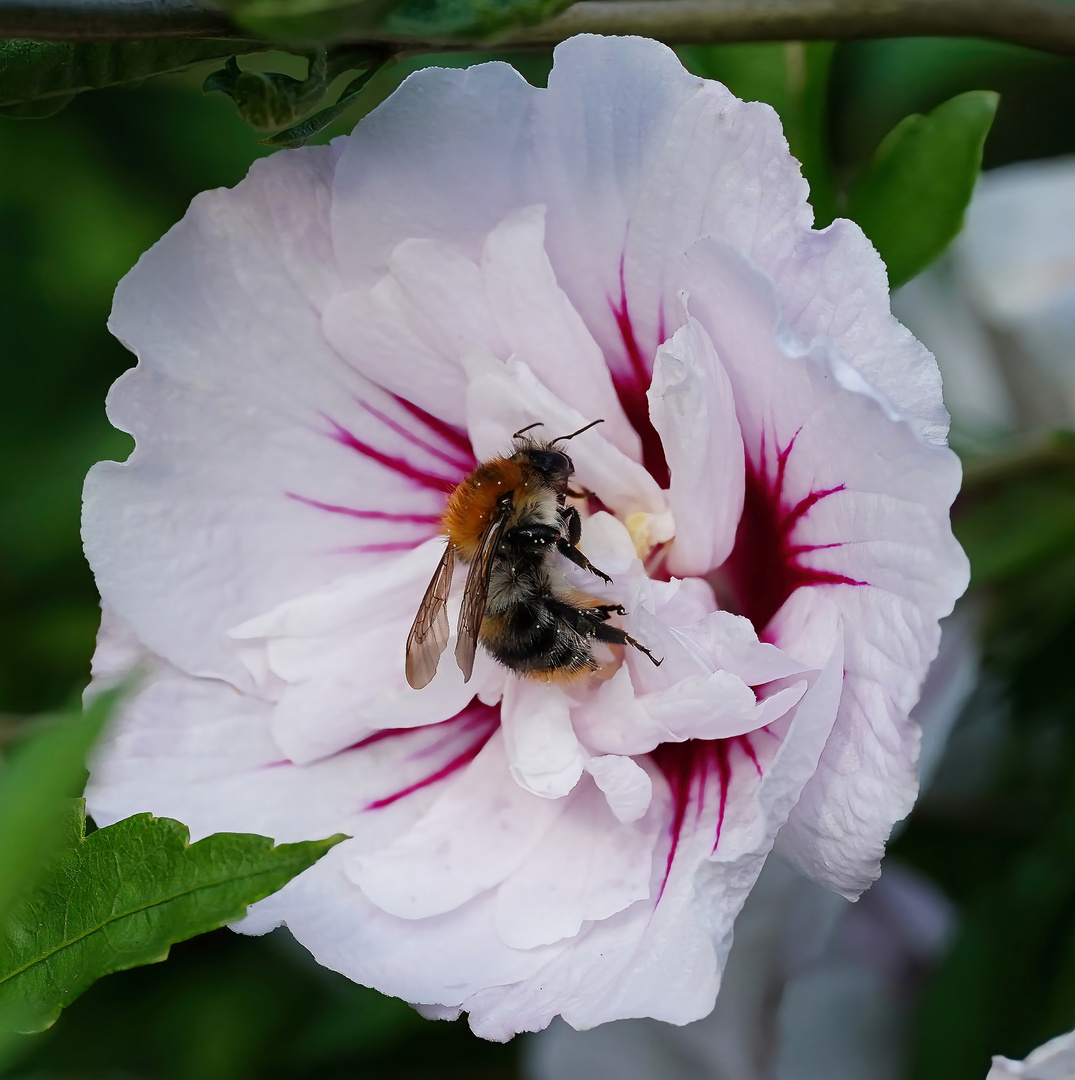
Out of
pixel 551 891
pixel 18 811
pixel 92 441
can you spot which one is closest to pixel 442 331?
pixel 551 891

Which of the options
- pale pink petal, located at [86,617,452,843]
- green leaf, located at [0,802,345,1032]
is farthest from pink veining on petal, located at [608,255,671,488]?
green leaf, located at [0,802,345,1032]

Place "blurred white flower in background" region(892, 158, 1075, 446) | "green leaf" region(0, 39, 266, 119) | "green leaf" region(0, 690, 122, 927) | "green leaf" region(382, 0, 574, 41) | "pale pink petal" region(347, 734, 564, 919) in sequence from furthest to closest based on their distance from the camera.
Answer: "blurred white flower in background" region(892, 158, 1075, 446)
"pale pink petal" region(347, 734, 564, 919)
"green leaf" region(0, 39, 266, 119)
"green leaf" region(382, 0, 574, 41)
"green leaf" region(0, 690, 122, 927)

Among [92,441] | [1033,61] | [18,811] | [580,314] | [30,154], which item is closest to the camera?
[18,811]

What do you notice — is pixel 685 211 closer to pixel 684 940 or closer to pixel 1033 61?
pixel 684 940

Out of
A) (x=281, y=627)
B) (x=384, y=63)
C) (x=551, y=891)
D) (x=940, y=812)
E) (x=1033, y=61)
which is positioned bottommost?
(x=940, y=812)

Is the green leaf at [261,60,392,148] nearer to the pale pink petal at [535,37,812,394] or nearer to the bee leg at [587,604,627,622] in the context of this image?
the pale pink petal at [535,37,812,394]

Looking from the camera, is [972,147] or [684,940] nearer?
[684,940]
